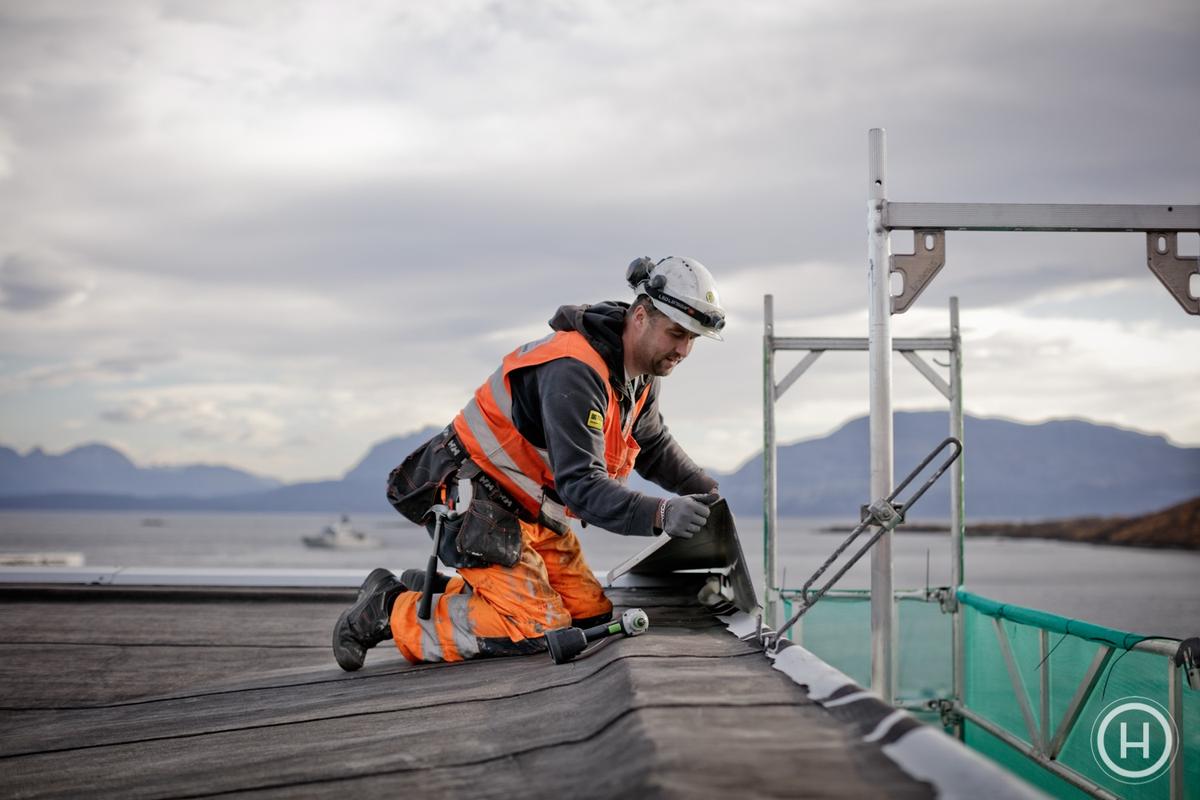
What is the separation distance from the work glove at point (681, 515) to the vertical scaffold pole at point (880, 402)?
6.22 ft

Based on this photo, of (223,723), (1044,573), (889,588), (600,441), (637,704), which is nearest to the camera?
(637,704)

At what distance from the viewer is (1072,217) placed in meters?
5.39

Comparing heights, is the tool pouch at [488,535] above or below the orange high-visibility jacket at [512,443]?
below

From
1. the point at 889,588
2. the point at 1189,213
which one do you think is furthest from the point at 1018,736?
the point at 1189,213

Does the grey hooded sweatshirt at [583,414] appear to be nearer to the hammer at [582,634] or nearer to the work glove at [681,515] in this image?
the work glove at [681,515]

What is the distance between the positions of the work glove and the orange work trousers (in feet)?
2.24

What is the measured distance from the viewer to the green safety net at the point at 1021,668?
413 cm

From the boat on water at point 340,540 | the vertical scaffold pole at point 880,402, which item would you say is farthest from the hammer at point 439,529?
the boat on water at point 340,540

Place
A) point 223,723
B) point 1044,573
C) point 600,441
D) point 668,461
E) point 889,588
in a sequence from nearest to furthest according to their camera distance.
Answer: point 223,723 → point 600,441 → point 668,461 → point 889,588 → point 1044,573

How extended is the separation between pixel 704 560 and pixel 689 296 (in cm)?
117

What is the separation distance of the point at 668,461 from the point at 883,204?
177cm

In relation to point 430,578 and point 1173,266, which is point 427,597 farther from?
point 1173,266

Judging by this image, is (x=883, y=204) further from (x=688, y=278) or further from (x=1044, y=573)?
(x=1044, y=573)

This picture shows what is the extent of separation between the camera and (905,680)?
830cm
